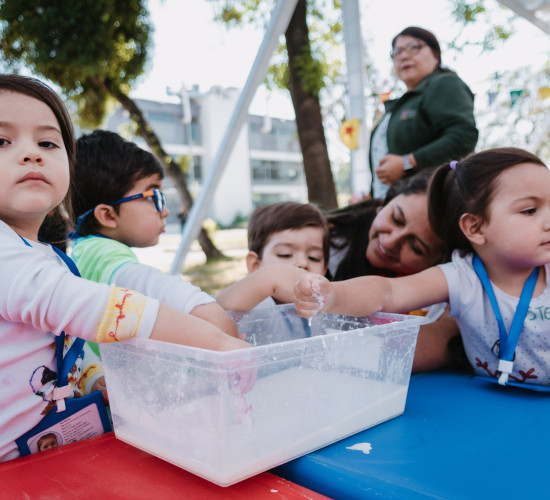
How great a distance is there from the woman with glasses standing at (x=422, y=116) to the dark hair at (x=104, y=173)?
48.4 inches

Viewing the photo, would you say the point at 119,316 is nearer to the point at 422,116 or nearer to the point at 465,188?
the point at 465,188

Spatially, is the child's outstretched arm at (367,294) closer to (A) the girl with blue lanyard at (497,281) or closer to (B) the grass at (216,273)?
(A) the girl with blue lanyard at (497,281)

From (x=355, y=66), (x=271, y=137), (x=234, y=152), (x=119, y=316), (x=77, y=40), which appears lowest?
(x=119, y=316)

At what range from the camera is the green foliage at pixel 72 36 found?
14.5 feet

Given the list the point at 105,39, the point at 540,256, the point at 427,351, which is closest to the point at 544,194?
the point at 540,256

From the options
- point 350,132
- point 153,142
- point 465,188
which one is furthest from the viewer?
point 153,142

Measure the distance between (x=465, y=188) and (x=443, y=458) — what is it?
26.5 inches

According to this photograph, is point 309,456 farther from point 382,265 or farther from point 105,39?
point 105,39

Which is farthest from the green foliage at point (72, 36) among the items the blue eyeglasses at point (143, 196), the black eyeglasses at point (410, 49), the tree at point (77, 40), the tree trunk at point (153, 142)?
the blue eyeglasses at point (143, 196)

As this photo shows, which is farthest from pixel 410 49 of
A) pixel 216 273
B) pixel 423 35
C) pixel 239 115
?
pixel 216 273

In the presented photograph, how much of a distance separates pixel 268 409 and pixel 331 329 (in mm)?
450

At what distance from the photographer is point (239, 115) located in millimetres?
3268

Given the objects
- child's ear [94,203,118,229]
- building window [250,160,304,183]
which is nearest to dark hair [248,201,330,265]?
child's ear [94,203,118,229]

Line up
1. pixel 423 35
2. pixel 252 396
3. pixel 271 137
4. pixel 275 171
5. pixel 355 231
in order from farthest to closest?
pixel 275 171, pixel 271 137, pixel 423 35, pixel 355 231, pixel 252 396
